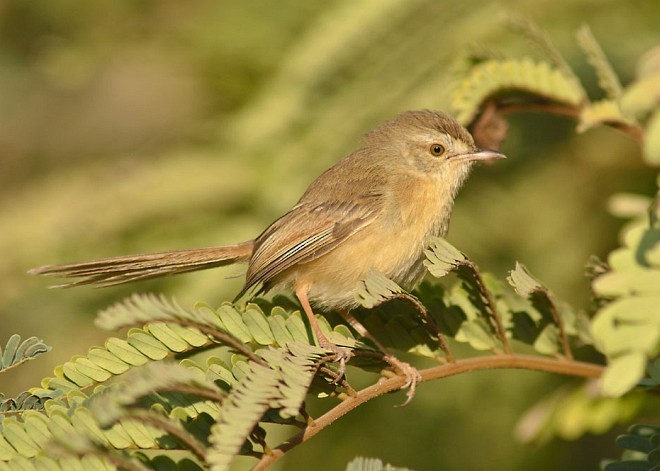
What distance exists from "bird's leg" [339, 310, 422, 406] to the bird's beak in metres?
1.07

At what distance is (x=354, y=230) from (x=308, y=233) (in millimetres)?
238

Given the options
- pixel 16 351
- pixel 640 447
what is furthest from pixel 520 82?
pixel 16 351

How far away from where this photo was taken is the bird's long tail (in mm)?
3734

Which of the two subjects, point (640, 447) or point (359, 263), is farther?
point (359, 263)

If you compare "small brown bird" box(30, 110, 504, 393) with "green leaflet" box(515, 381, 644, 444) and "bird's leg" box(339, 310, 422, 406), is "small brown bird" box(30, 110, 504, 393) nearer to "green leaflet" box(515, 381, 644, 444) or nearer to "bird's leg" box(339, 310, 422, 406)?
"bird's leg" box(339, 310, 422, 406)

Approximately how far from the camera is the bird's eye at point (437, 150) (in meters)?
4.70

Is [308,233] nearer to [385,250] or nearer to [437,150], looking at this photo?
[385,250]

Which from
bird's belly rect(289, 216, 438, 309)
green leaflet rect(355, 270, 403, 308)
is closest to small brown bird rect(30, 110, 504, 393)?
bird's belly rect(289, 216, 438, 309)

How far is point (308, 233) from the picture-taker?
4.30m

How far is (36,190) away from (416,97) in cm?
235

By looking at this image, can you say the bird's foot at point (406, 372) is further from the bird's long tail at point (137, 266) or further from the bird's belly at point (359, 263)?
the bird's long tail at point (137, 266)

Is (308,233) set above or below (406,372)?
above

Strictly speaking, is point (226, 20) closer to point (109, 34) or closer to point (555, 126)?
point (109, 34)

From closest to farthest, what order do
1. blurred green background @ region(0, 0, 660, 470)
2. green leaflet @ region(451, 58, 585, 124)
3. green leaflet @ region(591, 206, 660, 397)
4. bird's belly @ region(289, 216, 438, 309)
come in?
green leaflet @ region(591, 206, 660, 397) < green leaflet @ region(451, 58, 585, 124) < bird's belly @ region(289, 216, 438, 309) < blurred green background @ region(0, 0, 660, 470)
